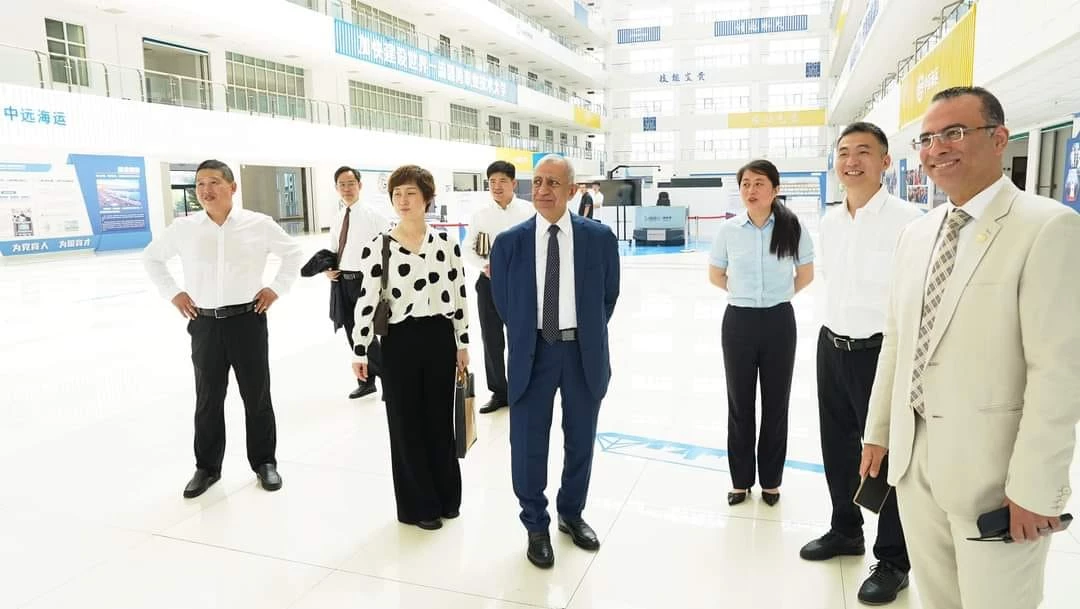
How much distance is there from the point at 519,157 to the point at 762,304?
31.6 meters

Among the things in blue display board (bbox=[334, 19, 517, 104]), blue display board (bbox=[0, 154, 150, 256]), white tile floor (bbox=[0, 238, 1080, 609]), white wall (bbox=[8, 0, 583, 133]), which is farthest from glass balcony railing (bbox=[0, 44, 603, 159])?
white tile floor (bbox=[0, 238, 1080, 609])

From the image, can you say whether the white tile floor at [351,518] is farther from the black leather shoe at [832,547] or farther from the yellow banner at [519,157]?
the yellow banner at [519,157]

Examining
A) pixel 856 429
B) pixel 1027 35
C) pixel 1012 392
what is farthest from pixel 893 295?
pixel 1027 35

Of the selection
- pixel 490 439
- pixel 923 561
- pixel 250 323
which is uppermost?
pixel 250 323

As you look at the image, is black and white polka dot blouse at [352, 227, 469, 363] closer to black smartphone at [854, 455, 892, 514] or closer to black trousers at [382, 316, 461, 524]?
black trousers at [382, 316, 461, 524]

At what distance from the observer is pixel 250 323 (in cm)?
391

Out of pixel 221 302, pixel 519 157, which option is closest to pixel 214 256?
pixel 221 302

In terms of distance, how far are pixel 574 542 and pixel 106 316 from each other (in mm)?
8903

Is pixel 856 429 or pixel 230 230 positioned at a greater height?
pixel 230 230

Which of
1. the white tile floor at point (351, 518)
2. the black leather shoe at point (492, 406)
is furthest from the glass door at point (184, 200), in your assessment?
the black leather shoe at point (492, 406)

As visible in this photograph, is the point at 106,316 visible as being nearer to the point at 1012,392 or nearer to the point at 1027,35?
the point at 1012,392

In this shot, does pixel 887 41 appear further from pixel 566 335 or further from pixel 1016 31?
pixel 566 335

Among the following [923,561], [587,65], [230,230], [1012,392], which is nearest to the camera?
[1012,392]

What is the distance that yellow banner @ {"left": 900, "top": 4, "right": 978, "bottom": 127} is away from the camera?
9719 mm
